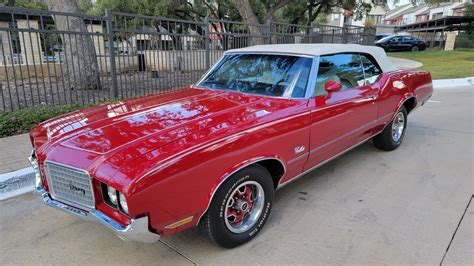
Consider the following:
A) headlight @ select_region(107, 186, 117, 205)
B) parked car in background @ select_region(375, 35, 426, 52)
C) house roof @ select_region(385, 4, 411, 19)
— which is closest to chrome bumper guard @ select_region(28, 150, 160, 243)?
headlight @ select_region(107, 186, 117, 205)

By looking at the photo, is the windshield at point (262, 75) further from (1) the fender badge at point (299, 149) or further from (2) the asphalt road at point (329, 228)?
(2) the asphalt road at point (329, 228)

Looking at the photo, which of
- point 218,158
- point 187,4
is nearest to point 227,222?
point 218,158

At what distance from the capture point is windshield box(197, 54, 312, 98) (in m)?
3.43

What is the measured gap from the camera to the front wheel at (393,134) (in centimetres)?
495

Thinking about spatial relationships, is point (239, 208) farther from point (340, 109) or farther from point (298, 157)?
point (340, 109)

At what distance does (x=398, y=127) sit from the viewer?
5.24m

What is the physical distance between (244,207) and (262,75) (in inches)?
60.6

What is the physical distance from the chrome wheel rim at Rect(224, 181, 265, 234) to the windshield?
3.43ft

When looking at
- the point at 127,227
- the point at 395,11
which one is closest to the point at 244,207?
the point at 127,227

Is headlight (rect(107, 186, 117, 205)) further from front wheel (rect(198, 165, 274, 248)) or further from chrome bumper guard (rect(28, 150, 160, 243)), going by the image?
front wheel (rect(198, 165, 274, 248))

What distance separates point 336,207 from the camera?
347 centimetres

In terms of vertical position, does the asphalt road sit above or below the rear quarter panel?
below

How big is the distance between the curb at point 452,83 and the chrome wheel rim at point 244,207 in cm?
1114

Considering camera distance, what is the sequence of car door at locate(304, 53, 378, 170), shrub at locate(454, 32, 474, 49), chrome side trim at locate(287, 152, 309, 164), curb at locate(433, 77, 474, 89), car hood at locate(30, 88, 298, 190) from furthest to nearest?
shrub at locate(454, 32, 474, 49) < curb at locate(433, 77, 474, 89) < car door at locate(304, 53, 378, 170) < chrome side trim at locate(287, 152, 309, 164) < car hood at locate(30, 88, 298, 190)
